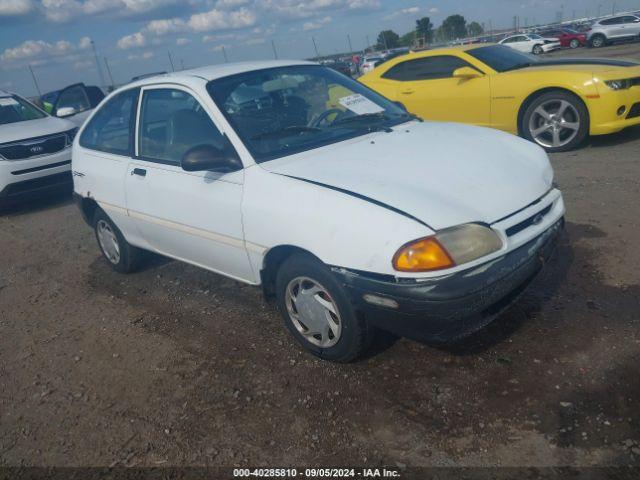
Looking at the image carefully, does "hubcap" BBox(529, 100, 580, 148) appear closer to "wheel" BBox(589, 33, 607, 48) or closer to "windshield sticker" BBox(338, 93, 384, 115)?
"windshield sticker" BBox(338, 93, 384, 115)

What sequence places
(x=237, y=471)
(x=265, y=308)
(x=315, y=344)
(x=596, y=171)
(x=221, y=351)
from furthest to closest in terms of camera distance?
(x=596, y=171), (x=265, y=308), (x=221, y=351), (x=315, y=344), (x=237, y=471)

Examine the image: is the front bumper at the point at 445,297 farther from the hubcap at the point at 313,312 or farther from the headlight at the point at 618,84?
the headlight at the point at 618,84

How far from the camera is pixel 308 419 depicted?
271 centimetres

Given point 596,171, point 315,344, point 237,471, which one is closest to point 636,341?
point 315,344

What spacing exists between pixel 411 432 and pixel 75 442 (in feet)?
5.67

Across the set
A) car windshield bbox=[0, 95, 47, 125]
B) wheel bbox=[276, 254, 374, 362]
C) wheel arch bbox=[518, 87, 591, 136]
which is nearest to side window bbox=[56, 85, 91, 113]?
car windshield bbox=[0, 95, 47, 125]

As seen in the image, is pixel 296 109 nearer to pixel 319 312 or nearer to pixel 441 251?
pixel 319 312

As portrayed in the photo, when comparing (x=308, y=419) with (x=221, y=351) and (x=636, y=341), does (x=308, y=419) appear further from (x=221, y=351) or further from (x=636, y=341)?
(x=636, y=341)

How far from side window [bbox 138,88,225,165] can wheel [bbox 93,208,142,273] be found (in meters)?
0.99

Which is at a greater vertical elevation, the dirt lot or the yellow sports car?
the yellow sports car

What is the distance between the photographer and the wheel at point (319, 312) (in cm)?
281

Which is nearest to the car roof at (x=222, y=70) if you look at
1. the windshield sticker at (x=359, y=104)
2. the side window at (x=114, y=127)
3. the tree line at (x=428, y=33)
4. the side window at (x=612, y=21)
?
the side window at (x=114, y=127)

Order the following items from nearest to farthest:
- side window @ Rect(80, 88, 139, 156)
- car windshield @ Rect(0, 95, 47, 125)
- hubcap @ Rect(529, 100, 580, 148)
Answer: side window @ Rect(80, 88, 139, 156) → hubcap @ Rect(529, 100, 580, 148) → car windshield @ Rect(0, 95, 47, 125)

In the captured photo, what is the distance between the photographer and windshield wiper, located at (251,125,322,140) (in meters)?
3.37
